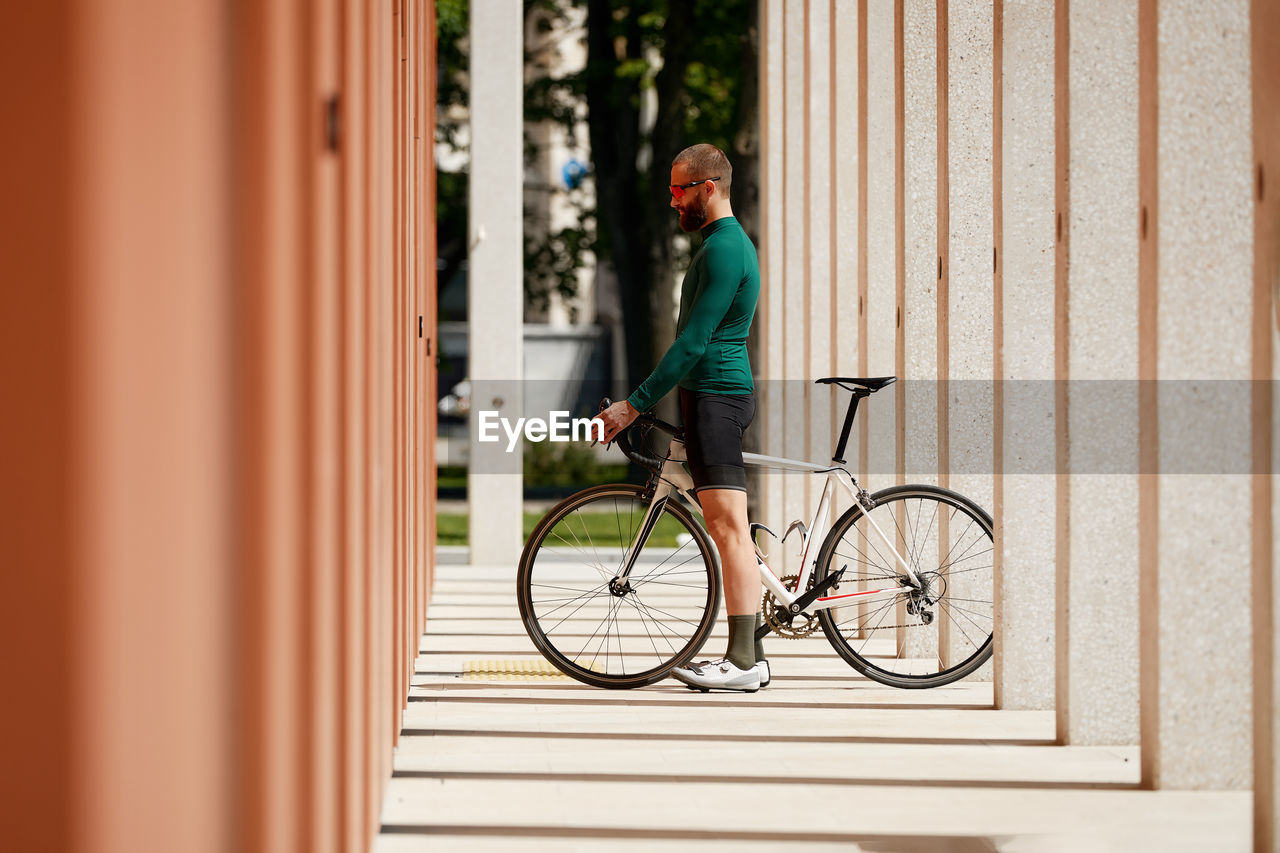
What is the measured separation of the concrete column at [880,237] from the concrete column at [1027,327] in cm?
131

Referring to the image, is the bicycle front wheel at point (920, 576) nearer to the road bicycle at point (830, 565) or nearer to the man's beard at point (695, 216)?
the road bicycle at point (830, 565)

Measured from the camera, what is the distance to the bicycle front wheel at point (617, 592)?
13.8 ft

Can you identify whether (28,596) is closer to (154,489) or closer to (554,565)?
(154,489)

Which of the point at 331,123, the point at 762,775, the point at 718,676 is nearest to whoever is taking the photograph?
the point at 331,123

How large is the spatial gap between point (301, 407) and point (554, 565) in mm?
3359

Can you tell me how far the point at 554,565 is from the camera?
17.1ft

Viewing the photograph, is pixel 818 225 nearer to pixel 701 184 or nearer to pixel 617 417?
pixel 701 184

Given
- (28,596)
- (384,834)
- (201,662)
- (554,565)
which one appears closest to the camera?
(28,596)

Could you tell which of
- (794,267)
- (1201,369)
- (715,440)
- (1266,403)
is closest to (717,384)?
(715,440)

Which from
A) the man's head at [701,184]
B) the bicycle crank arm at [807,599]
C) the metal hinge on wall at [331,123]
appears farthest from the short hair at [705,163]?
the metal hinge on wall at [331,123]

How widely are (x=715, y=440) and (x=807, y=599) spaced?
673mm

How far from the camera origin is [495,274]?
325 inches

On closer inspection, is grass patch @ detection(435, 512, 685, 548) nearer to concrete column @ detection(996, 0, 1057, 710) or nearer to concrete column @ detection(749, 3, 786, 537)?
concrete column @ detection(996, 0, 1057, 710)

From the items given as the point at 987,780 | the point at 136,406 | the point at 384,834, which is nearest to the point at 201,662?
the point at 136,406
